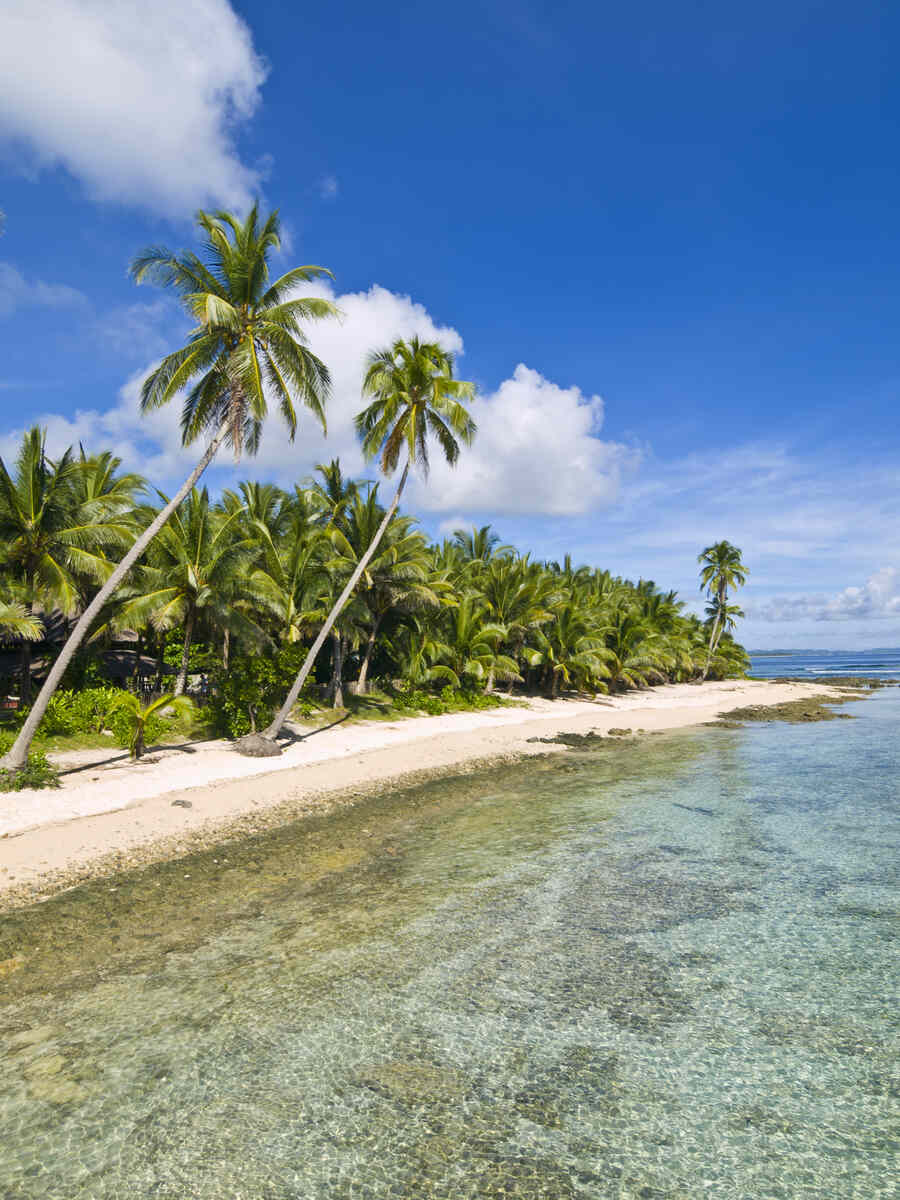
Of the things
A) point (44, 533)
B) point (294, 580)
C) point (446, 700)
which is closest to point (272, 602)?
point (294, 580)

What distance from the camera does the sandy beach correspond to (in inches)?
380

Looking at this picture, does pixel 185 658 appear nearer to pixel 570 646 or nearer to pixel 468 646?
pixel 468 646

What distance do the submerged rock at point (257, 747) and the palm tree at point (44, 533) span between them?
19.7 feet

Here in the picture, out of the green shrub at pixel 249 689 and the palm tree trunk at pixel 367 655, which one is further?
the palm tree trunk at pixel 367 655

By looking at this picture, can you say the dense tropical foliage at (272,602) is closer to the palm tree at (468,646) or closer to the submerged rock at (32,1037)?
the palm tree at (468,646)

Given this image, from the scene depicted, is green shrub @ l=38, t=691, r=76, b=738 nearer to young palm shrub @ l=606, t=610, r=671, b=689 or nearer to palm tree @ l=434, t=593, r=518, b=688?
palm tree @ l=434, t=593, r=518, b=688

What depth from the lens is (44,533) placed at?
58.4 feet

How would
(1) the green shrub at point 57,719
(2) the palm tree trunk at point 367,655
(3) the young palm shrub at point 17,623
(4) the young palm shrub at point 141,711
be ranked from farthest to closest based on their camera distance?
1. (2) the palm tree trunk at point 367,655
2. (1) the green shrub at point 57,719
3. (4) the young palm shrub at point 141,711
4. (3) the young palm shrub at point 17,623

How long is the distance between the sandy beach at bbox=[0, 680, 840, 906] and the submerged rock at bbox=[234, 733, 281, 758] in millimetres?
347

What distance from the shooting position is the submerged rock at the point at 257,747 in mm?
Result: 17406

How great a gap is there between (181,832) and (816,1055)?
9992mm

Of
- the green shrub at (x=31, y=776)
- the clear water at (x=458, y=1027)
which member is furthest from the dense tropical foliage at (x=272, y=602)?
the clear water at (x=458, y=1027)

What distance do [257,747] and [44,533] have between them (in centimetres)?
899

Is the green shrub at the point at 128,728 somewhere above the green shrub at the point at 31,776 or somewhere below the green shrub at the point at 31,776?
above
